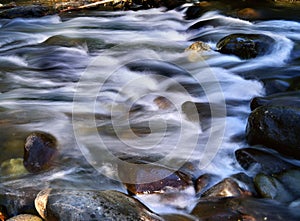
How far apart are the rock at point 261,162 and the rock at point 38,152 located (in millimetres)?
1942

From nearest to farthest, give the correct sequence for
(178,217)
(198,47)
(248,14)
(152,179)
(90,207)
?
(90,207) < (178,217) < (152,179) < (198,47) < (248,14)

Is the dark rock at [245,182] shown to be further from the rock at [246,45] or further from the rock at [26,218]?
the rock at [246,45]

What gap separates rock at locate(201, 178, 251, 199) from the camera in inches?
128

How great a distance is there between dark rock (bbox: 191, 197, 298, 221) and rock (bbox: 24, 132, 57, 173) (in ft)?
5.19

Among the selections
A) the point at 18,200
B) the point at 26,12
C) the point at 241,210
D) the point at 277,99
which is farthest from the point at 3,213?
the point at 26,12

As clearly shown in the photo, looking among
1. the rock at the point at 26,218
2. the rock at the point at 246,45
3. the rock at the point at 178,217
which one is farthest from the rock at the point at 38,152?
the rock at the point at 246,45

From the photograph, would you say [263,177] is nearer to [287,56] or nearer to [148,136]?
[148,136]

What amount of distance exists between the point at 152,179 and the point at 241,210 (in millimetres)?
820

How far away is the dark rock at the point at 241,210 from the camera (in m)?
2.91

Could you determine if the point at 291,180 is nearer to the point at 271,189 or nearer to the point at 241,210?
the point at 271,189

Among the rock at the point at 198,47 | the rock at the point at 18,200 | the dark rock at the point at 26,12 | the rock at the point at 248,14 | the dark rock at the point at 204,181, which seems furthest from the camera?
the dark rock at the point at 26,12

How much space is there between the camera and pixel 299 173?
3.60 m

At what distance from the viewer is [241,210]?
298 cm

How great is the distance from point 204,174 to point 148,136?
100cm
